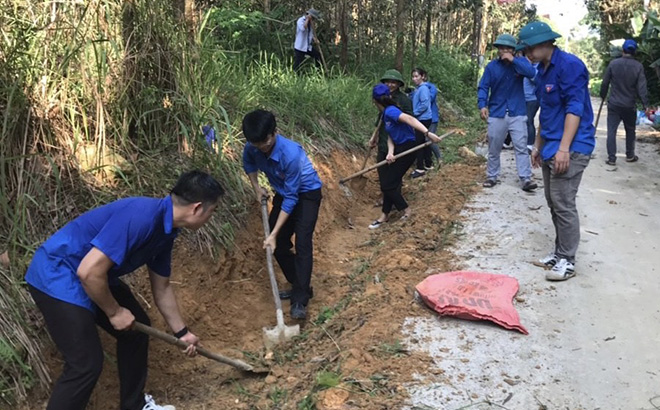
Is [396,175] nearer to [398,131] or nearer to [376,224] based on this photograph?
[398,131]

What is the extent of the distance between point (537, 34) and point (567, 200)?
129 cm

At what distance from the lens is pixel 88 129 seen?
4.11m

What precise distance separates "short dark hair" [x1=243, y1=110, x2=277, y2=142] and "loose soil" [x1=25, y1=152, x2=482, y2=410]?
1.23 metres

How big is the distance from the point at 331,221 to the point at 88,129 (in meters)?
3.10

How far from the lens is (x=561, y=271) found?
4.01 m

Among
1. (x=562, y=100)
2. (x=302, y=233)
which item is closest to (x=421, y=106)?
(x=562, y=100)

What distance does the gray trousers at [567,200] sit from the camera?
387 centimetres

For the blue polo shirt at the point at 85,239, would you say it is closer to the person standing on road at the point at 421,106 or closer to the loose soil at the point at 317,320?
the loose soil at the point at 317,320

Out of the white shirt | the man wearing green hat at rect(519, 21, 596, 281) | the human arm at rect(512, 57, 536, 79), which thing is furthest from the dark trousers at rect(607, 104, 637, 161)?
the white shirt

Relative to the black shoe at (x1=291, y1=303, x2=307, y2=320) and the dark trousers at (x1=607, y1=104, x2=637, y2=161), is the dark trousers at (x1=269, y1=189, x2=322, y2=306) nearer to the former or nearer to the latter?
the black shoe at (x1=291, y1=303, x2=307, y2=320)

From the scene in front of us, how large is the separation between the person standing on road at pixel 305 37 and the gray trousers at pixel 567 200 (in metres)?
5.97

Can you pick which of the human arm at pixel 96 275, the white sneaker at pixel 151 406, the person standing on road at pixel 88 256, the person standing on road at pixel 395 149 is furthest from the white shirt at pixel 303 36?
the human arm at pixel 96 275

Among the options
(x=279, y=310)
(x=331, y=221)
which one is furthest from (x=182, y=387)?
(x=331, y=221)

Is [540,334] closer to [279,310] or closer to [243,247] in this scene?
[279,310]
